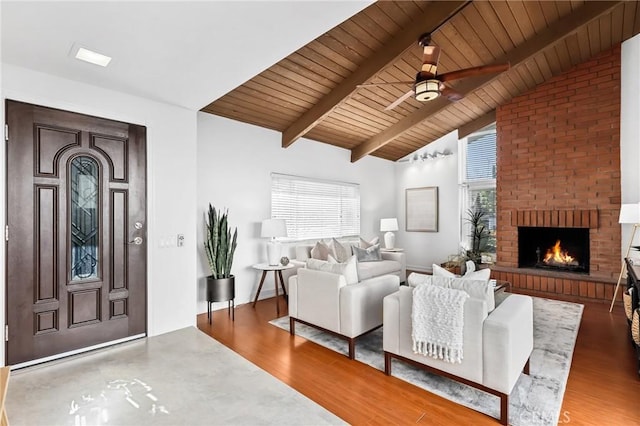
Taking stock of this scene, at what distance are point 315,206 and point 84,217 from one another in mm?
3852

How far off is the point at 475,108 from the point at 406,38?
3221 millimetres

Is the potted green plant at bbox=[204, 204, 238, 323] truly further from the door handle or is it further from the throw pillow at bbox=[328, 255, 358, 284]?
the throw pillow at bbox=[328, 255, 358, 284]

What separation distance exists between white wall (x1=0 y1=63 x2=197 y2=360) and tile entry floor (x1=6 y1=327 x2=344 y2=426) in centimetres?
65

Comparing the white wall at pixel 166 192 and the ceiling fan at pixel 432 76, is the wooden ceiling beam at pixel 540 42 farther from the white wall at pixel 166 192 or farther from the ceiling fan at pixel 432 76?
the white wall at pixel 166 192

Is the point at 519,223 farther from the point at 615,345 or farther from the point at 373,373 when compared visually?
the point at 373,373

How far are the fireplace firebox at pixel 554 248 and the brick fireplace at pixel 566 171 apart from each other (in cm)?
15

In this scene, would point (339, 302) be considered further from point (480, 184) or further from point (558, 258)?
point (480, 184)

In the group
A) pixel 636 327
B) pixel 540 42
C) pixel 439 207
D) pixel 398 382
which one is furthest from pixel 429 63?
pixel 439 207

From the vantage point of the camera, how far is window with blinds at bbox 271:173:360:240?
18.4ft

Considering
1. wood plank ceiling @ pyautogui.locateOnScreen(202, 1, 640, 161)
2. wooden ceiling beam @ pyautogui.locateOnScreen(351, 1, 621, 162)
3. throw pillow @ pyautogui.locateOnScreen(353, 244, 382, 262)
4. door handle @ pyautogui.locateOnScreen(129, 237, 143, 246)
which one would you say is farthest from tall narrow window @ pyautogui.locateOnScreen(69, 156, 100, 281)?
wooden ceiling beam @ pyautogui.locateOnScreen(351, 1, 621, 162)

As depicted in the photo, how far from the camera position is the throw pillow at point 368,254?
561 cm

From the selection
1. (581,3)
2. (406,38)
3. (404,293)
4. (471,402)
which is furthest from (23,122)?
(581,3)

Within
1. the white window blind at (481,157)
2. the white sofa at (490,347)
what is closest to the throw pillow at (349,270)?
the white sofa at (490,347)

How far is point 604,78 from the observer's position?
16.4 feet
